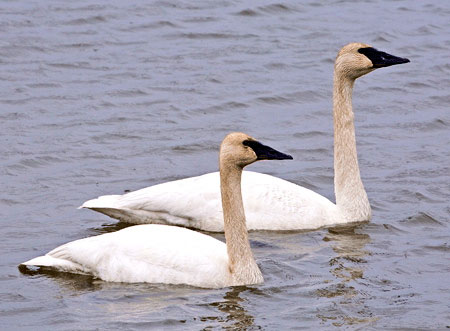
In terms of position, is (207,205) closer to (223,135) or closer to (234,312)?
(234,312)

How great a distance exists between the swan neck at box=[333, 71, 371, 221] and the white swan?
86.3 inches

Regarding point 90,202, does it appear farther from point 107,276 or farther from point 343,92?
point 343,92

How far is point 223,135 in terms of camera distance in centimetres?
1365

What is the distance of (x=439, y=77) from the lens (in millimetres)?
16328

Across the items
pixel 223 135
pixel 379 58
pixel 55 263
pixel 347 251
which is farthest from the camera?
pixel 223 135

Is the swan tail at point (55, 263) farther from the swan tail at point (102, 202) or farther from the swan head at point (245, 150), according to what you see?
the swan head at point (245, 150)

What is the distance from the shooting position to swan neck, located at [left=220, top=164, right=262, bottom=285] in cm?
912

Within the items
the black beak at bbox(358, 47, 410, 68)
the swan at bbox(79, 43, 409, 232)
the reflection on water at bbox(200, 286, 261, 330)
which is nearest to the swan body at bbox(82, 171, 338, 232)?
the swan at bbox(79, 43, 409, 232)

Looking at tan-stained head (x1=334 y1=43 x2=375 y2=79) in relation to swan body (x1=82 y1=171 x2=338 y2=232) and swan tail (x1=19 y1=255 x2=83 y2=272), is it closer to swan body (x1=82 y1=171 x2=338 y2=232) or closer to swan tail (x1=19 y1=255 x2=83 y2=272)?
swan body (x1=82 y1=171 x2=338 y2=232)

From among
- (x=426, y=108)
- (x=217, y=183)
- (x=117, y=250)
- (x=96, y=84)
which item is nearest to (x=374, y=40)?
(x=426, y=108)

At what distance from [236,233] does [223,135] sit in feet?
14.9

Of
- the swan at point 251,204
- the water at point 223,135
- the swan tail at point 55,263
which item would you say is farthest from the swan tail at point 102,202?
the swan tail at point 55,263

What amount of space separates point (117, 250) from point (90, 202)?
1.44m

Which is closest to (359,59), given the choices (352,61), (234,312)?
(352,61)
